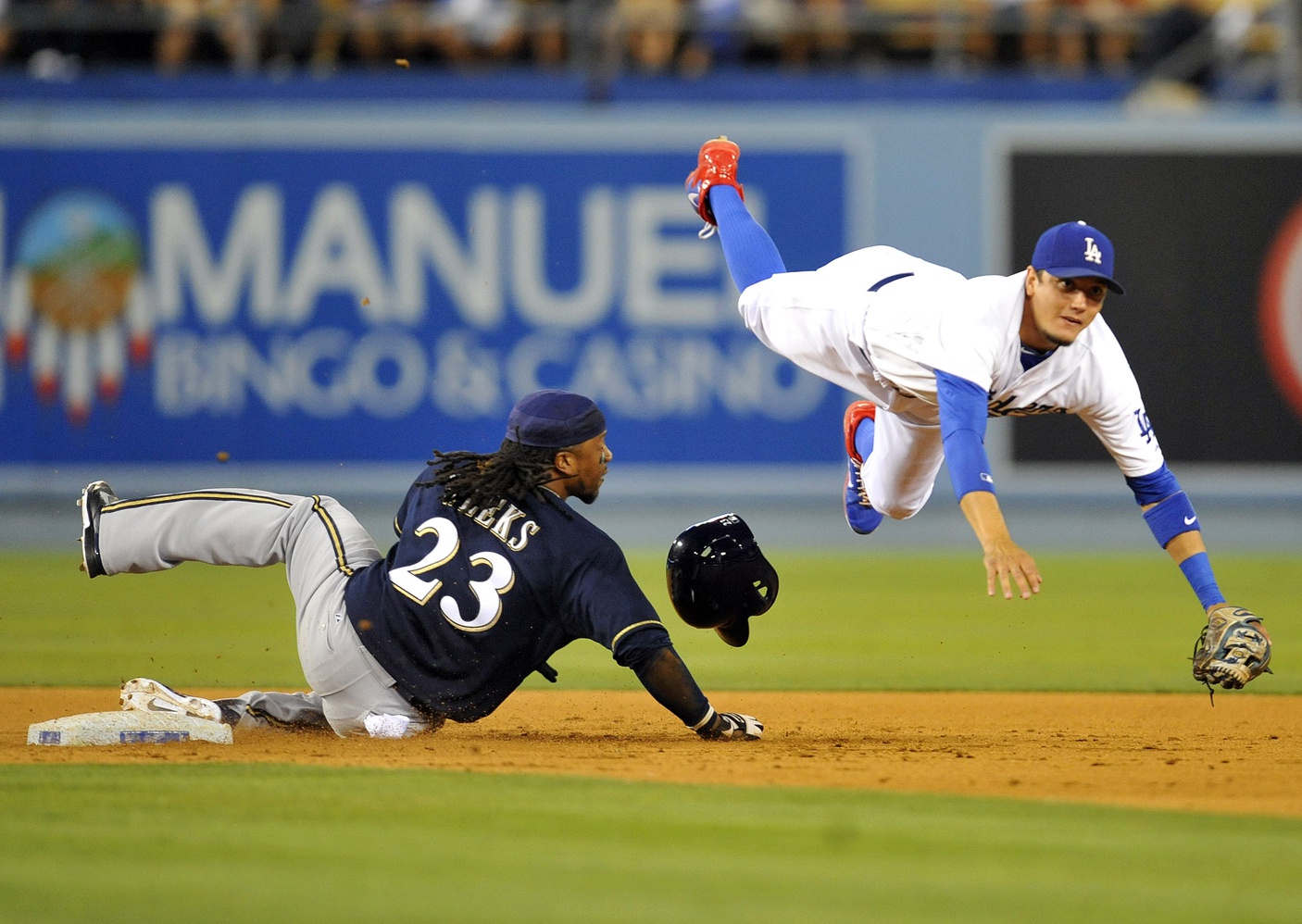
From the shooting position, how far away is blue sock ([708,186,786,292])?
722 cm

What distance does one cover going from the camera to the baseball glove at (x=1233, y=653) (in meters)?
5.77

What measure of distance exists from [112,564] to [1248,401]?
12659 millimetres

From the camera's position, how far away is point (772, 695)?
7.77 meters

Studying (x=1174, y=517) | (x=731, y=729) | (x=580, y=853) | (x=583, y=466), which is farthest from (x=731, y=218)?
(x=580, y=853)

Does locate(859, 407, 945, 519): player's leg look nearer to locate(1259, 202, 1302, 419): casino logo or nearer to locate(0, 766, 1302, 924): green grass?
locate(0, 766, 1302, 924): green grass

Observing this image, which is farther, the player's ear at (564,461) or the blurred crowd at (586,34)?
the blurred crowd at (586,34)

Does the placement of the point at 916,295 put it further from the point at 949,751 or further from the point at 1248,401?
the point at 1248,401

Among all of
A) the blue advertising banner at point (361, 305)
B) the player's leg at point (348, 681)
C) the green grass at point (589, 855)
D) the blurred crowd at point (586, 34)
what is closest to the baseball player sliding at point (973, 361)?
the green grass at point (589, 855)

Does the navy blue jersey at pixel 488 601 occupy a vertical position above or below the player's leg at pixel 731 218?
below

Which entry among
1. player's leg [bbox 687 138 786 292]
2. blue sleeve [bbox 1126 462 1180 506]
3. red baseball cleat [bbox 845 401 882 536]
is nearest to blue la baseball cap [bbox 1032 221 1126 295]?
blue sleeve [bbox 1126 462 1180 506]

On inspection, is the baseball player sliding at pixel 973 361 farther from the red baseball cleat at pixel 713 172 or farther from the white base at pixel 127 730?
the white base at pixel 127 730

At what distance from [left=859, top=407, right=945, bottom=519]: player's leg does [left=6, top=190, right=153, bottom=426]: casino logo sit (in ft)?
32.4

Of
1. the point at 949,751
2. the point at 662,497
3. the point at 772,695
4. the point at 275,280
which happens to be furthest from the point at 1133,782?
the point at 275,280

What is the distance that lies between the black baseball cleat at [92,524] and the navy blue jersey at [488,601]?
3.05 ft
